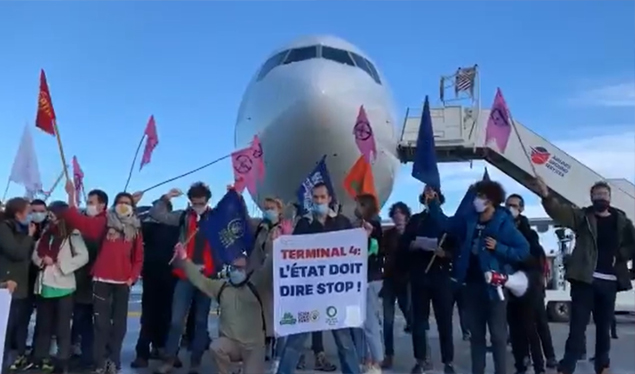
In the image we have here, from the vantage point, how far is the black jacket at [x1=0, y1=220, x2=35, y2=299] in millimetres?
6648

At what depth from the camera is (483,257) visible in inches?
234

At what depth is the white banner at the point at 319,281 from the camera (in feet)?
18.3

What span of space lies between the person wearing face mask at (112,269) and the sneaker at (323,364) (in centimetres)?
188

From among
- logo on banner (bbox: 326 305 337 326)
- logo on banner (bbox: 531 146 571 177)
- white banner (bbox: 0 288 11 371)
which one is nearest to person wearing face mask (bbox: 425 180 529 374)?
logo on banner (bbox: 326 305 337 326)

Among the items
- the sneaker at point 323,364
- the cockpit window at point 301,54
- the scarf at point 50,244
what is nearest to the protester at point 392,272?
the sneaker at point 323,364

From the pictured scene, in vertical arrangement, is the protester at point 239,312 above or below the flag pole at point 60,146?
below

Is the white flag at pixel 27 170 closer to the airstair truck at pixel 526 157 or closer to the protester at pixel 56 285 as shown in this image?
the protester at pixel 56 285

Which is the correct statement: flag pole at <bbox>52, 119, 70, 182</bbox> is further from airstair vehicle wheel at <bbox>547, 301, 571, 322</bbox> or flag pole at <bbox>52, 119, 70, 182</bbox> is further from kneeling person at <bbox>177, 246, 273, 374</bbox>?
airstair vehicle wheel at <bbox>547, 301, 571, 322</bbox>

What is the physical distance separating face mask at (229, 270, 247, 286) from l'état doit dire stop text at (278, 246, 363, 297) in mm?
340

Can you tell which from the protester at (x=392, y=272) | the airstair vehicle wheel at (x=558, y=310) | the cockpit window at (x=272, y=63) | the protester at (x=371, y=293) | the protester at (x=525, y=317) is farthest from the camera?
the airstair vehicle wheel at (x=558, y=310)

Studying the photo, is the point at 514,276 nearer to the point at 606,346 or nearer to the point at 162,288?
the point at 606,346

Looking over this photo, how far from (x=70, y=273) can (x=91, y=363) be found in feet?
3.05

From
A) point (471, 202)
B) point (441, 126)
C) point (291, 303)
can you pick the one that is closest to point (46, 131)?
point (291, 303)

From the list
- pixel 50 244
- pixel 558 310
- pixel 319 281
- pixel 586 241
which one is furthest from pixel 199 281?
pixel 558 310
